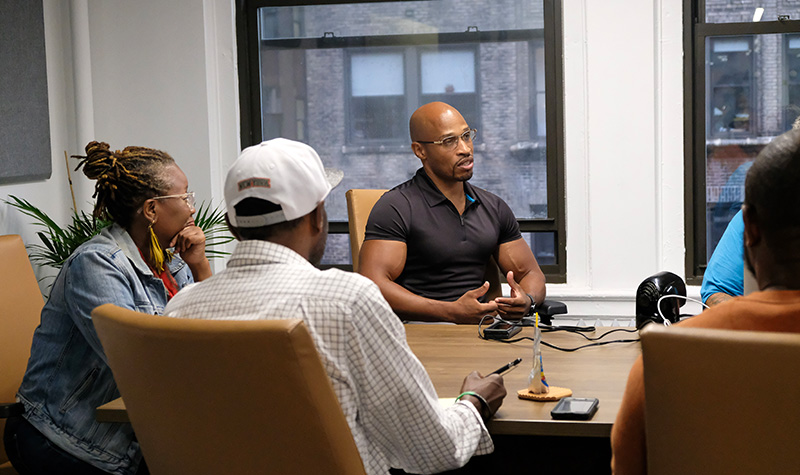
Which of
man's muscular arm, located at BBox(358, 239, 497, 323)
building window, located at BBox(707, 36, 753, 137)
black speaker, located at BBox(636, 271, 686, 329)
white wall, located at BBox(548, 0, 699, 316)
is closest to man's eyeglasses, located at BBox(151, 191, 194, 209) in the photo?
man's muscular arm, located at BBox(358, 239, 497, 323)

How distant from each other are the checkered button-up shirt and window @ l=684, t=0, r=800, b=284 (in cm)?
298

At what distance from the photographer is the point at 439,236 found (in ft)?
10.0

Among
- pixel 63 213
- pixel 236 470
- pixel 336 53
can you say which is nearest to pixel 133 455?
pixel 236 470

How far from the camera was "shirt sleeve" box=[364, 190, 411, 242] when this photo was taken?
9.91 feet

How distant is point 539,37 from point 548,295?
4.39 feet

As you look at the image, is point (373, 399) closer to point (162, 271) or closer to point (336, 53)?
point (162, 271)

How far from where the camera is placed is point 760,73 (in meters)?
3.95

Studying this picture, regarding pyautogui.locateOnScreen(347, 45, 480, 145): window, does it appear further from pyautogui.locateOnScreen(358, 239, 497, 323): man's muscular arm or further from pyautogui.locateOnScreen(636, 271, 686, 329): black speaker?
pyautogui.locateOnScreen(636, 271, 686, 329): black speaker

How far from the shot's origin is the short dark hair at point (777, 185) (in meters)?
1.04

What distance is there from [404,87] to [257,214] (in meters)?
2.94

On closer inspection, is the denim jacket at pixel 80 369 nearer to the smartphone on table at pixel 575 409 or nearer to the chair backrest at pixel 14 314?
the chair backrest at pixel 14 314

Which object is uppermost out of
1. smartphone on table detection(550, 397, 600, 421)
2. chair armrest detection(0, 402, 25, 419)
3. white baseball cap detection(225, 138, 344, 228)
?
white baseball cap detection(225, 138, 344, 228)

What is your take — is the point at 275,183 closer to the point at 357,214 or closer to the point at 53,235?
the point at 357,214

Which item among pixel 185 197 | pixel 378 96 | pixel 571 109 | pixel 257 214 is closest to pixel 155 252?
pixel 185 197
